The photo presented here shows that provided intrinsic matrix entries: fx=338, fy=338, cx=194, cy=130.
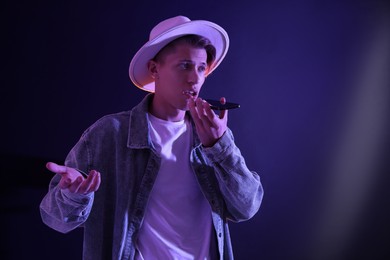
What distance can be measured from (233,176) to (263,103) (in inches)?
29.3

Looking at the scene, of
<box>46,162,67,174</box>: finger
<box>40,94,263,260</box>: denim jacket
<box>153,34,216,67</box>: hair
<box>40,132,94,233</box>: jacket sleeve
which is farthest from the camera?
<box>153,34,216,67</box>: hair

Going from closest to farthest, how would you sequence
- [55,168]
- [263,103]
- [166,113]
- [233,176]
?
[55,168], [233,176], [166,113], [263,103]

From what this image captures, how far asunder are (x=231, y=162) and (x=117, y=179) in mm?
375

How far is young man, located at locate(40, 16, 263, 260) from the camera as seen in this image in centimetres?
107

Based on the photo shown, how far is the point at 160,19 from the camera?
1.44 metres

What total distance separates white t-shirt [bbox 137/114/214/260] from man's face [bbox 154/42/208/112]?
11 cm

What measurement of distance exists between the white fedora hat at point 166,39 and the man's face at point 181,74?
0.05 meters

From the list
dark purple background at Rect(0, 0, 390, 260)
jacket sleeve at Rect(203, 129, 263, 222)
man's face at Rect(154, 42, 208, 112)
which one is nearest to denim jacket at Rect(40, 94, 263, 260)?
jacket sleeve at Rect(203, 129, 263, 222)

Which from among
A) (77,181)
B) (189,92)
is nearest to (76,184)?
(77,181)

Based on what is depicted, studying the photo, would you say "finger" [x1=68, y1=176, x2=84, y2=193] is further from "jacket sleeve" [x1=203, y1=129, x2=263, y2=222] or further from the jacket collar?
"jacket sleeve" [x1=203, y1=129, x2=263, y2=222]

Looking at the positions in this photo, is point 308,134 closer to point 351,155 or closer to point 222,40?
point 351,155

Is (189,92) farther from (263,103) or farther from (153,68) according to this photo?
(263,103)

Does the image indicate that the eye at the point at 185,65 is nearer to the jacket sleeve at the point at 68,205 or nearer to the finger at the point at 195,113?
the finger at the point at 195,113

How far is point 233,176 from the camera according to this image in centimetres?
107
